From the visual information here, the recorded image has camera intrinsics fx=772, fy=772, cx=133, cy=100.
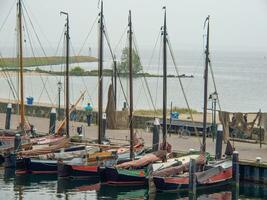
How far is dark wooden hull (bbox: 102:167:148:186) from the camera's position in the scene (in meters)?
41.7

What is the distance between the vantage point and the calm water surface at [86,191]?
40.6 meters

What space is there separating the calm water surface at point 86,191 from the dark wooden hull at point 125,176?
37cm

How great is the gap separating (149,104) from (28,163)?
189 feet

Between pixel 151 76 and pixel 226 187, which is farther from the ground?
pixel 151 76

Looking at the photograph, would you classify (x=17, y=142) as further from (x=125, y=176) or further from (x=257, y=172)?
(x=257, y=172)

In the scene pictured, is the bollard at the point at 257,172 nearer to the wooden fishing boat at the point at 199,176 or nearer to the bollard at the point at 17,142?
the wooden fishing boat at the point at 199,176

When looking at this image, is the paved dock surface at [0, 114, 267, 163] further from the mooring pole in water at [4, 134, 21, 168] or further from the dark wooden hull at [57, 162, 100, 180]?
the mooring pole in water at [4, 134, 21, 168]

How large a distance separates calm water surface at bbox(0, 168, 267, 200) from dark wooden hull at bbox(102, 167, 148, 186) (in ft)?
1.20

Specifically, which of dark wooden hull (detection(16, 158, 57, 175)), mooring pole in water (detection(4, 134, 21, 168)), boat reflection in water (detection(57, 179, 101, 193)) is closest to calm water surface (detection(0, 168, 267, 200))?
boat reflection in water (detection(57, 179, 101, 193))

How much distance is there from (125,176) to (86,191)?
7.51 feet

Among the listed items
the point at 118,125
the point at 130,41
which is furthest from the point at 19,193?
the point at 118,125

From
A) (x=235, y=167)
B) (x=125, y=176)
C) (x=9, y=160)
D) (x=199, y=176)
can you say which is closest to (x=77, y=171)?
(x=125, y=176)

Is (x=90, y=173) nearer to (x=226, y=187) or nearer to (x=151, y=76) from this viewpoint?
(x=226, y=187)

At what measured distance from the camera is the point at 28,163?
45.2 m
